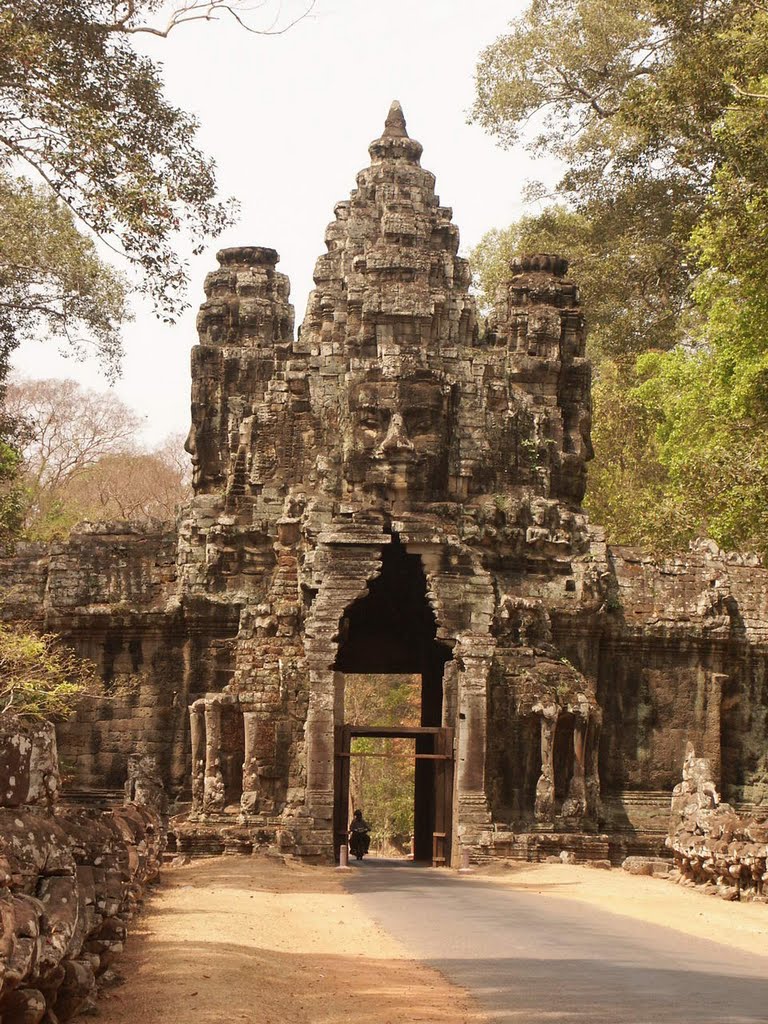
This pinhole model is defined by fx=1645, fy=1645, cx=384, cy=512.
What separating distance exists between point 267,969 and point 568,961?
199cm

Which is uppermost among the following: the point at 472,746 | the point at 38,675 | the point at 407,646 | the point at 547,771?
the point at 407,646

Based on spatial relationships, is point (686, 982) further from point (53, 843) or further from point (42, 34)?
point (42, 34)

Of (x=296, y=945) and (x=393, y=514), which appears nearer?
(x=296, y=945)

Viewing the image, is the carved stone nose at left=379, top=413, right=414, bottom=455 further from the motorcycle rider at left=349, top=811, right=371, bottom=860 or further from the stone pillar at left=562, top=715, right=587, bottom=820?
the motorcycle rider at left=349, top=811, right=371, bottom=860

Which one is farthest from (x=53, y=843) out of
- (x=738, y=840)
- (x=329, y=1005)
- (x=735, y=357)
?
(x=735, y=357)

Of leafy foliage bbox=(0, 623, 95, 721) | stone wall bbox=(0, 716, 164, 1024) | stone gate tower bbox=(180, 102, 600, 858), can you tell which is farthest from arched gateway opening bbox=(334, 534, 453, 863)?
stone wall bbox=(0, 716, 164, 1024)

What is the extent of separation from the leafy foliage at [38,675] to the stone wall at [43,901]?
8.73m

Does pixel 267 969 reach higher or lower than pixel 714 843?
lower

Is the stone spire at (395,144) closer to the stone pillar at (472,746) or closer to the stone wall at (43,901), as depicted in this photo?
the stone pillar at (472,746)

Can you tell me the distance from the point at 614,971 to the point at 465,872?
9.23 m

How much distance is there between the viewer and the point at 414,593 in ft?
83.4

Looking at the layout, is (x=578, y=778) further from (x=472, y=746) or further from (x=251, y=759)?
(x=251, y=759)

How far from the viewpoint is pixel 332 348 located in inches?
923

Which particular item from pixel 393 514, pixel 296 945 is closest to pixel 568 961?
pixel 296 945
